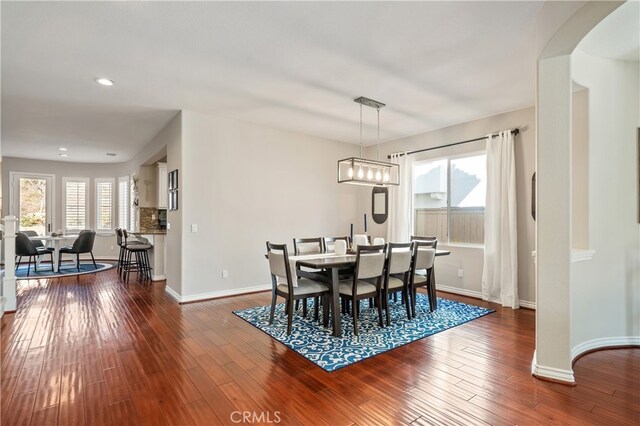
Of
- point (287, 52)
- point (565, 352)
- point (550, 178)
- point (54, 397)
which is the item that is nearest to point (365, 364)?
point (565, 352)

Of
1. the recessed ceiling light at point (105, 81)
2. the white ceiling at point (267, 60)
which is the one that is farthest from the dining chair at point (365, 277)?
the recessed ceiling light at point (105, 81)

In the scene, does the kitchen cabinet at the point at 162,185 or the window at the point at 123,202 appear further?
the window at the point at 123,202

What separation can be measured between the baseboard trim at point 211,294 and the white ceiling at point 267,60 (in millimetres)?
2720

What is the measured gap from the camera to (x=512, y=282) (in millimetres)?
4457

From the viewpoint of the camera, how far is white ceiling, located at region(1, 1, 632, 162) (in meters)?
2.41

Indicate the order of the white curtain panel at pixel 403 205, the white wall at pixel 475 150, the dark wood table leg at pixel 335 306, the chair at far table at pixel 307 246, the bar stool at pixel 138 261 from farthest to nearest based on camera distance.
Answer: the bar stool at pixel 138 261
the white curtain panel at pixel 403 205
the white wall at pixel 475 150
the chair at far table at pixel 307 246
the dark wood table leg at pixel 335 306

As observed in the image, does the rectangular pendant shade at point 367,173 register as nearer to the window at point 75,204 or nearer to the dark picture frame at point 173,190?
the dark picture frame at point 173,190

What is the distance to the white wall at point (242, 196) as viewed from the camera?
4746 mm

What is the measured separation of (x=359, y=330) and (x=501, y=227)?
269 cm

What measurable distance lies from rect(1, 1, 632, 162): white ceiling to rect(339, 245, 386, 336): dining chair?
1909mm

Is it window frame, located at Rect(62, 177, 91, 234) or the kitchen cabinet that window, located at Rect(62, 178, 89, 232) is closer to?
window frame, located at Rect(62, 177, 91, 234)

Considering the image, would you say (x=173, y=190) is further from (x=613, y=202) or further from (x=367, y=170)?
(x=613, y=202)

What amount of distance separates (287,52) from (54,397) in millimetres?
3222

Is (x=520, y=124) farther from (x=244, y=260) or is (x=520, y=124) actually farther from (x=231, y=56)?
(x=244, y=260)
